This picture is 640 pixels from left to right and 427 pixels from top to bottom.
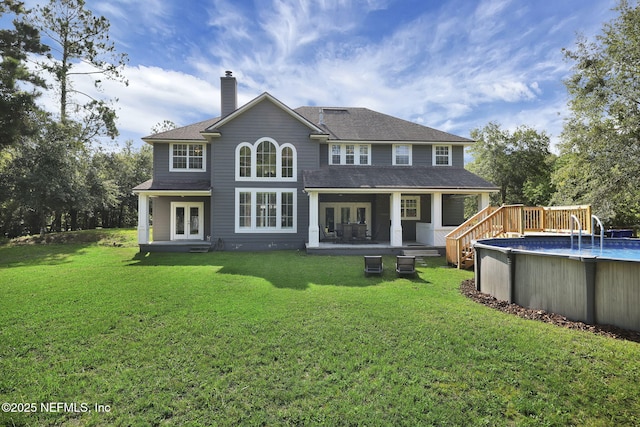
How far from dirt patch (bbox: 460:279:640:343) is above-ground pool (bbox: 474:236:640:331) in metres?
0.12

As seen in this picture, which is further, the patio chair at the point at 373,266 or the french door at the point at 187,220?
the french door at the point at 187,220

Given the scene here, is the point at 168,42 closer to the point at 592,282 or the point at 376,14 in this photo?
the point at 376,14

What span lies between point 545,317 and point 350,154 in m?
12.9

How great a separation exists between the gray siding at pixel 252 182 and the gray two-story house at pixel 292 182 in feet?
0.17

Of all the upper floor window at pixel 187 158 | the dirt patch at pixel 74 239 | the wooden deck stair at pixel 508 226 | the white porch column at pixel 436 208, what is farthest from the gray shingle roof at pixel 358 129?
the dirt patch at pixel 74 239

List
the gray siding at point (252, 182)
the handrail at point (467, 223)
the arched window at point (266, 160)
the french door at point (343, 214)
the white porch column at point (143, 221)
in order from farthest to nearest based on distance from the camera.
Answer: the french door at point (343, 214)
the arched window at point (266, 160)
the gray siding at point (252, 182)
the white porch column at point (143, 221)
the handrail at point (467, 223)

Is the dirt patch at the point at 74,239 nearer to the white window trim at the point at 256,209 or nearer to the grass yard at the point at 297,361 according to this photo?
the white window trim at the point at 256,209

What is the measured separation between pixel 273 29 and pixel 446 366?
13240 mm

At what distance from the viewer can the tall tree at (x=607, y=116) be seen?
17.0m

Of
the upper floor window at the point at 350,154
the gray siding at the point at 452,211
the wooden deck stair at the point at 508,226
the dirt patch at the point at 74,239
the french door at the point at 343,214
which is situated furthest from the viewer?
the dirt patch at the point at 74,239

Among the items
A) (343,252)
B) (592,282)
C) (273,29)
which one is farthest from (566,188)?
(273,29)

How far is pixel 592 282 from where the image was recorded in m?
5.44

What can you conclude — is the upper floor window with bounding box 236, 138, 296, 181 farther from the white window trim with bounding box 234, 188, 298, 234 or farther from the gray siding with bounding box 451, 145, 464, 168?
the gray siding with bounding box 451, 145, 464, 168

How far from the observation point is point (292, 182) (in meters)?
15.5
